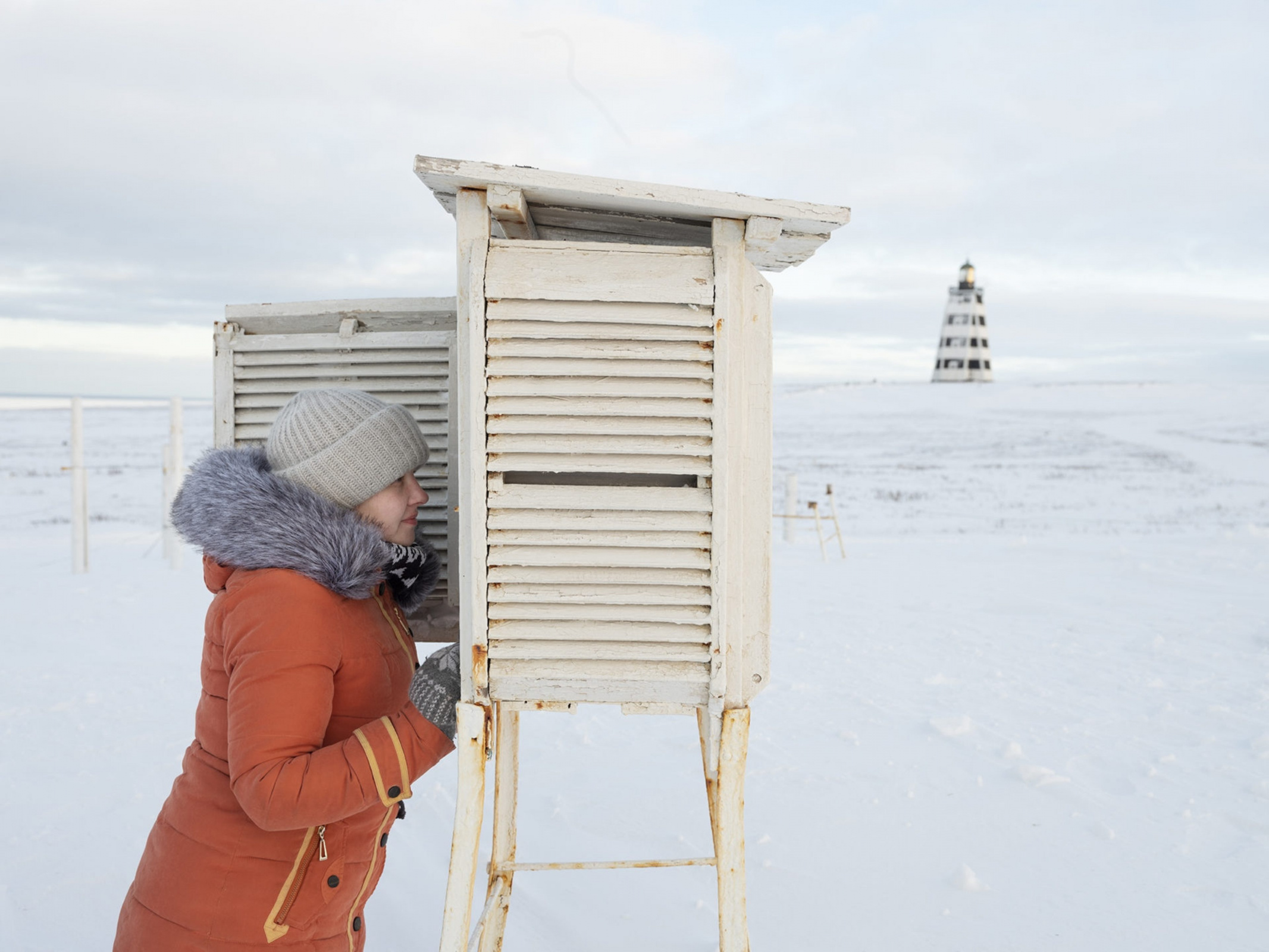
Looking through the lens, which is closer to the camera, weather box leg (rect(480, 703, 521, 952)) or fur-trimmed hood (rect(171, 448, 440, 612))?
fur-trimmed hood (rect(171, 448, 440, 612))

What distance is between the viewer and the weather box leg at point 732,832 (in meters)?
2.10

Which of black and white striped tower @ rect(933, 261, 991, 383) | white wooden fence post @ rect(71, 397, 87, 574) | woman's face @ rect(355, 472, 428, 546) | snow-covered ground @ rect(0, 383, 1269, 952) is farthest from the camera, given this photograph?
black and white striped tower @ rect(933, 261, 991, 383)

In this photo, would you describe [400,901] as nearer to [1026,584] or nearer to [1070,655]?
[1070,655]

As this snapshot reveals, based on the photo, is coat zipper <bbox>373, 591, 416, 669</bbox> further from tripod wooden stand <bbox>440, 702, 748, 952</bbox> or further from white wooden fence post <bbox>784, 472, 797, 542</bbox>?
white wooden fence post <bbox>784, 472, 797, 542</bbox>

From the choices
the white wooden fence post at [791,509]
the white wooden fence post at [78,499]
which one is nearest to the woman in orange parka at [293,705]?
the white wooden fence post at [78,499]

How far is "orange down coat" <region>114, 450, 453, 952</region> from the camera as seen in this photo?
1767 mm

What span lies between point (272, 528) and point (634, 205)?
3.47ft

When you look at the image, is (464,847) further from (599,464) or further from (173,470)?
(173,470)

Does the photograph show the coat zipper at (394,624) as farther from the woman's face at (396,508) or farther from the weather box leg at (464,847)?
the weather box leg at (464,847)

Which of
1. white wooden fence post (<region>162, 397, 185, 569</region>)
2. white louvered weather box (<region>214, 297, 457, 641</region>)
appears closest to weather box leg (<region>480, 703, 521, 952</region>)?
white louvered weather box (<region>214, 297, 457, 641</region>)

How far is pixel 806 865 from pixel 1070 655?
404 cm

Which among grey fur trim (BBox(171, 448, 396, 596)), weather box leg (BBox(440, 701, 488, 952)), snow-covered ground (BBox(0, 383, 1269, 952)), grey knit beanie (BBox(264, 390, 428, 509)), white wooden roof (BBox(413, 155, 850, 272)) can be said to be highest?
white wooden roof (BBox(413, 155, 850, 272))

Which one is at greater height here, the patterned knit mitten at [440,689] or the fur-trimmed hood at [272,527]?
the fur-trimmed hood at [272,527]

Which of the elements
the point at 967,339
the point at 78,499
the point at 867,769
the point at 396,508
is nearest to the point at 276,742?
the point at 396,508
